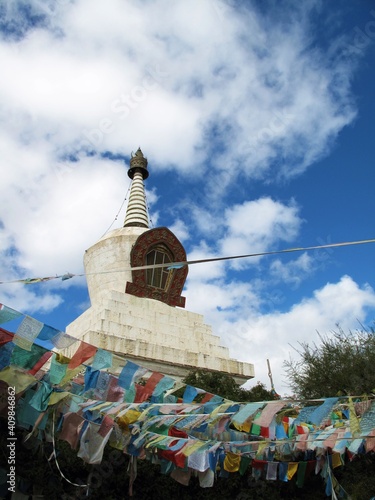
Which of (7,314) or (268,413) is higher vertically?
(7,314)

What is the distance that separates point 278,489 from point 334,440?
2965 millimetres

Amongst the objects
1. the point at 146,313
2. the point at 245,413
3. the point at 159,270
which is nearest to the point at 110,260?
the point at 159,270

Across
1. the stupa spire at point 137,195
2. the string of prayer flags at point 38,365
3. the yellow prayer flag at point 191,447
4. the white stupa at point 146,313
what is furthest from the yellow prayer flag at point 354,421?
the stupa spire at point 137,195

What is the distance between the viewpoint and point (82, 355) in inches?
229

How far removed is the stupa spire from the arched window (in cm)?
293

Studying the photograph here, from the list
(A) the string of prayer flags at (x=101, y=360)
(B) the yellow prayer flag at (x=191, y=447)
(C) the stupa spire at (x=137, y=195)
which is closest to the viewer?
(A) the string of prayer flags at (x=101, y=360)

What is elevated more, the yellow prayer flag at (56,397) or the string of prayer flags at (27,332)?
the string of prayer flags at (27,332)

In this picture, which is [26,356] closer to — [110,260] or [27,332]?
[27,332]

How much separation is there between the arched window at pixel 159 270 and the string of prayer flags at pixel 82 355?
12262 mm

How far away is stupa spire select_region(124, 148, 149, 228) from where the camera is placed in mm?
22328

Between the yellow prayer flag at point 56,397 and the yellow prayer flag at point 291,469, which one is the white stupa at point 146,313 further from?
the yellow prayer flag at point 56,397

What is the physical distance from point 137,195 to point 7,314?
19024mm

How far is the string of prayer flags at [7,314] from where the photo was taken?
17.5 feet

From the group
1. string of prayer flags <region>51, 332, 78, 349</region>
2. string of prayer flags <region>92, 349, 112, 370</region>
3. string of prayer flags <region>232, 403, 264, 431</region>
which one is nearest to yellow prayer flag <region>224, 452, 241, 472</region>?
string of prayer flags <region>232, 403, 264, 431</region>
